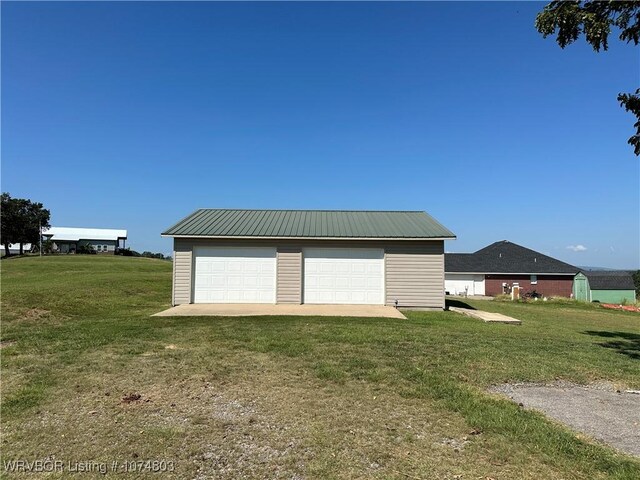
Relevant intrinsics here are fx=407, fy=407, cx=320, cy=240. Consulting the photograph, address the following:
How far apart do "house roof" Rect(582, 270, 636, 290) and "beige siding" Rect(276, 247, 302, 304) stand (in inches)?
1463

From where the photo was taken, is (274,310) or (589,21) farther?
(274,310)

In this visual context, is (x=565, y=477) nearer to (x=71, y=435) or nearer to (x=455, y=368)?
(x=455, y=368)

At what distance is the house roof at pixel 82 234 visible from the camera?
5971 centimetres

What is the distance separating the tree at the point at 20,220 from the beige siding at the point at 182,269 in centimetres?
4493

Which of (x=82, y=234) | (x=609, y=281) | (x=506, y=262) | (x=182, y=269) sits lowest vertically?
(x=609, y=281)

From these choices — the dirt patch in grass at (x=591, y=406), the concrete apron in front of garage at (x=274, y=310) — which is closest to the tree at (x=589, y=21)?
the dirt patch in grass at (x=591, y=406)

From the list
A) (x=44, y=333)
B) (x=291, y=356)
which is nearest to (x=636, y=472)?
(x=291, y=356)

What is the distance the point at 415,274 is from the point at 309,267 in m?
3.94

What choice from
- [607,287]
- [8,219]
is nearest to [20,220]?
[8,219]

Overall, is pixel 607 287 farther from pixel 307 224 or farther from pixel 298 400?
pixel 298 400

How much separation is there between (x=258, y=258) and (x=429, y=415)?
11.4 metres

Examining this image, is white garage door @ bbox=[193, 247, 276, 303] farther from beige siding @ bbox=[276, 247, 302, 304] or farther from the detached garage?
beige siding @ bbox=[276, 247, 302, 304]

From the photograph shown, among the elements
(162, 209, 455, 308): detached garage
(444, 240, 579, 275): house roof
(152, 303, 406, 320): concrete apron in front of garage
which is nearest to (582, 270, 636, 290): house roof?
(444, 240, 579, 275): house roof

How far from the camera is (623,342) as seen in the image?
10.0 m
